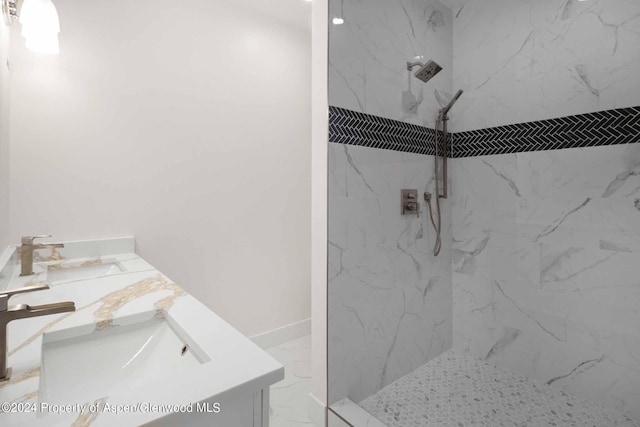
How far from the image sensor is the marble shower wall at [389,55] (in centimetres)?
159

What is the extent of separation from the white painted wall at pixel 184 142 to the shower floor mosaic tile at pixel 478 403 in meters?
1.13

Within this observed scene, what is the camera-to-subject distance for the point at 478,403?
1.66 m

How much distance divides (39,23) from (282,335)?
7.74 ft

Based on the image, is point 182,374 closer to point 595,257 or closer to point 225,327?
point 225,327

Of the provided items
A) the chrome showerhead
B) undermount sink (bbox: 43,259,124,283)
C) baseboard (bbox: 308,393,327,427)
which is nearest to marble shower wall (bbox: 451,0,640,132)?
the chrome showerhead

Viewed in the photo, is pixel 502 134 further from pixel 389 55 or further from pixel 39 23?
pixel 39 23

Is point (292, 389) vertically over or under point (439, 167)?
under

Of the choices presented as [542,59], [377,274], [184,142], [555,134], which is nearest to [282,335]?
[377,274]

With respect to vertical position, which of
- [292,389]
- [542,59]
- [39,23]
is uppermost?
[542,59]

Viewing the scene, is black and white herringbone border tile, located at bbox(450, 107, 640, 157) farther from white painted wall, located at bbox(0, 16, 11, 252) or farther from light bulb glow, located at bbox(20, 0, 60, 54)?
white painted wall, located at bbox(0, 16, 11, 252)

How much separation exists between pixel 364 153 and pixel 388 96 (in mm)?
406

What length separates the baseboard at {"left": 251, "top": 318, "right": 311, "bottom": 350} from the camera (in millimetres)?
2408

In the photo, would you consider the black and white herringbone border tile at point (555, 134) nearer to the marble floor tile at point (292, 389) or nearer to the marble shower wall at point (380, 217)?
the marble shower wall at point (380, 217)

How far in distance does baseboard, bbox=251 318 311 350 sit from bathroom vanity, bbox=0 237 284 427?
1.40m
